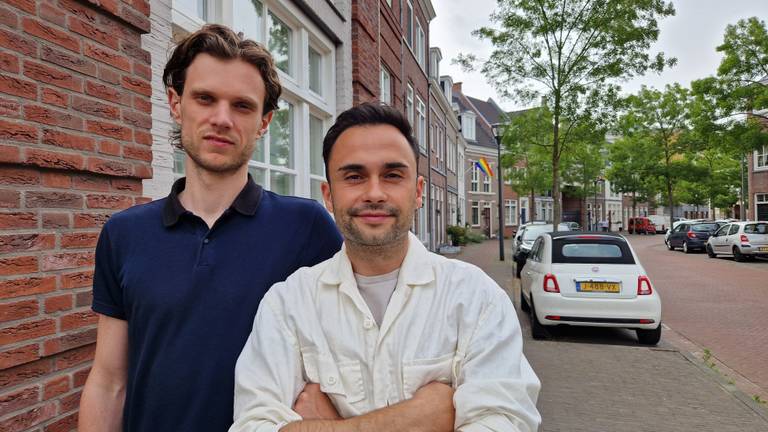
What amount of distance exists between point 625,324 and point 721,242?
17.0 meters

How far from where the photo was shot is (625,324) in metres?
6.70

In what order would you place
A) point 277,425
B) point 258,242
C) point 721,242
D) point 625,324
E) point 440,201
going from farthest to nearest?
point 440,201, point 721,242, point 625,324, point 258,242, point 277,425

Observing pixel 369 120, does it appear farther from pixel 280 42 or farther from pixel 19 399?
pixel 280 42

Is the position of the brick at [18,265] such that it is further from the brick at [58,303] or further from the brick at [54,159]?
the brick at [54,159]

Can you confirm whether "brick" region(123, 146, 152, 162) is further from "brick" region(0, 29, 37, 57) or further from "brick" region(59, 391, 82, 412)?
"brick" region(59, 391, 82, 412)

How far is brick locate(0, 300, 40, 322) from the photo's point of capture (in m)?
1.82

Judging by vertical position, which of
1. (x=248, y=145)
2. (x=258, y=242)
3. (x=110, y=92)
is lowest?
(x=258, y=242)

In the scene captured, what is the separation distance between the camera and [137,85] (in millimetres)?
2480

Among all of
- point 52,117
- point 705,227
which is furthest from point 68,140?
point 705,227

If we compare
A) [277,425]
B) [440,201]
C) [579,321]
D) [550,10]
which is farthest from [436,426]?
[440,201]

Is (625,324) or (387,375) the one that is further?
(625,324)

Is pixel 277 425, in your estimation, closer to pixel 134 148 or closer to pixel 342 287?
pixel 342 287

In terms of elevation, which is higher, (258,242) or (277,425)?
(258,242)

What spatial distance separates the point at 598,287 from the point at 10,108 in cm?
676
